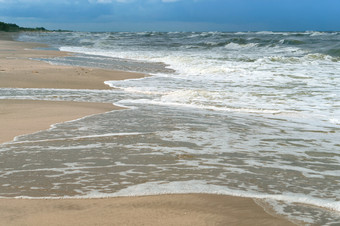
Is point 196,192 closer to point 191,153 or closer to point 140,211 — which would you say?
point 140,211

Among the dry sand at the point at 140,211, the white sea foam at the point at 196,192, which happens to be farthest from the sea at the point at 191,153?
the dry sand at the point at 140,211

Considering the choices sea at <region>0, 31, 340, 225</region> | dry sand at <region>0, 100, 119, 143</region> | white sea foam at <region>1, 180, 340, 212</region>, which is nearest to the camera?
white sea foam at <region>1, 180, 340, 212</region>

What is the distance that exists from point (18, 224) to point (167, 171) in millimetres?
1514

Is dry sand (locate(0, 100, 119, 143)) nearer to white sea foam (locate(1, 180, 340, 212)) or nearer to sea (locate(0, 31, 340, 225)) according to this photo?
sea (locate(0, 31, 340, 225))

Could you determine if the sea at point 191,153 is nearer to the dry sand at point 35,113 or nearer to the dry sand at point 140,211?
the dry sand at point 140,211

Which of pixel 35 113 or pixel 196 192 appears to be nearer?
pixel 196 192

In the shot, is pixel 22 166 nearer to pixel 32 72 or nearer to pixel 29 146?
pixel 29 146

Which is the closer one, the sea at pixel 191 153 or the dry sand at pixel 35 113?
the sea at pixel 191 153

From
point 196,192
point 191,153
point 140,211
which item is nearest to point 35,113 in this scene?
point 191,153

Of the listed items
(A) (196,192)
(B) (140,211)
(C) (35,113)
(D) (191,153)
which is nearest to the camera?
(B) (140,211)

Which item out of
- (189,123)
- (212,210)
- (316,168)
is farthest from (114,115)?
(212,210)

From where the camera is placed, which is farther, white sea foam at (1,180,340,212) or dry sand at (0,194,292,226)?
white sea foam at (1,180,340,212)

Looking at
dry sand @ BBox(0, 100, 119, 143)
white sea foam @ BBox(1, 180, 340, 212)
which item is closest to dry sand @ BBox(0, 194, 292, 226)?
white sea foam @ BBox(1, 180, 340, 212)

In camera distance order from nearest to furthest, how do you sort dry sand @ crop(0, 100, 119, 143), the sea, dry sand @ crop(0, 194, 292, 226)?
dry sand @ crop(0, 194, 292, 226) → the sea → dry sand @ crop(0, 100, 119, 143)
